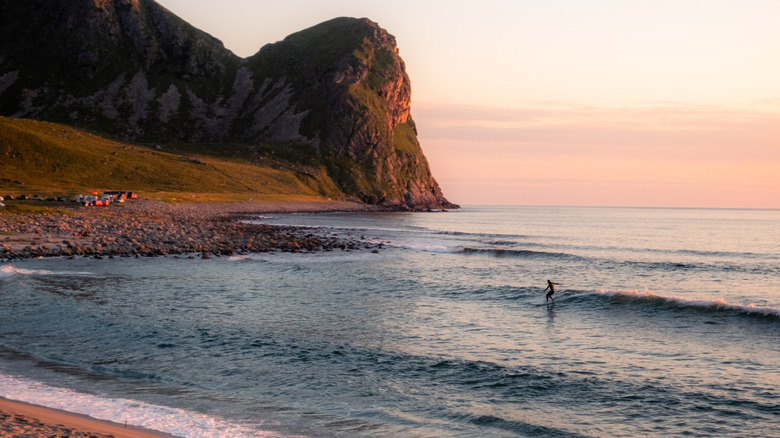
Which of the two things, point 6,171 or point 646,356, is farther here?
point 6,171

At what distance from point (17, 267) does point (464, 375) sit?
121ft

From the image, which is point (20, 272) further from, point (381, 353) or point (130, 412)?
point (130, 412)

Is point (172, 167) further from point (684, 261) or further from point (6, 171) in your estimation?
point (684, 261)

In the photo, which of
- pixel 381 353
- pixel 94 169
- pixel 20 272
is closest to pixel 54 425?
pixel 381 353

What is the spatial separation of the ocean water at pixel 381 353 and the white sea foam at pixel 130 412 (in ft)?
0.25

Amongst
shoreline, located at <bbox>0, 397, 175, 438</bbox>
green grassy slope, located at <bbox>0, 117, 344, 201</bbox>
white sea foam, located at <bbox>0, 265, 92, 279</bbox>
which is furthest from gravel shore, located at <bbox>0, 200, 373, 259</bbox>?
shoreline, located at <bbox>0, 397, 175, 438</bbox>

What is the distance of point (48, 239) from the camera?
54.3m

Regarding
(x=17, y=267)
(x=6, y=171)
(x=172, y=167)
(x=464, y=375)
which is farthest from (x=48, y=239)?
(x=172, y=167)

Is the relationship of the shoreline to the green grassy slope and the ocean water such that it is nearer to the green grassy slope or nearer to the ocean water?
the ocean water

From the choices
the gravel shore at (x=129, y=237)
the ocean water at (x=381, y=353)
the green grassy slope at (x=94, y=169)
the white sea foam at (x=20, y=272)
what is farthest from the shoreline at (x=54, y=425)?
the green grassy slope at (x=94, y=169)

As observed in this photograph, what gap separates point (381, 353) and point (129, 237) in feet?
144

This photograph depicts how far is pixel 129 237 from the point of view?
5972cm

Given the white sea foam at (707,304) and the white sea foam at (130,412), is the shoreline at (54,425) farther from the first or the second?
the white sea foam at (707,304)

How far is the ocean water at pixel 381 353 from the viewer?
1673cm
